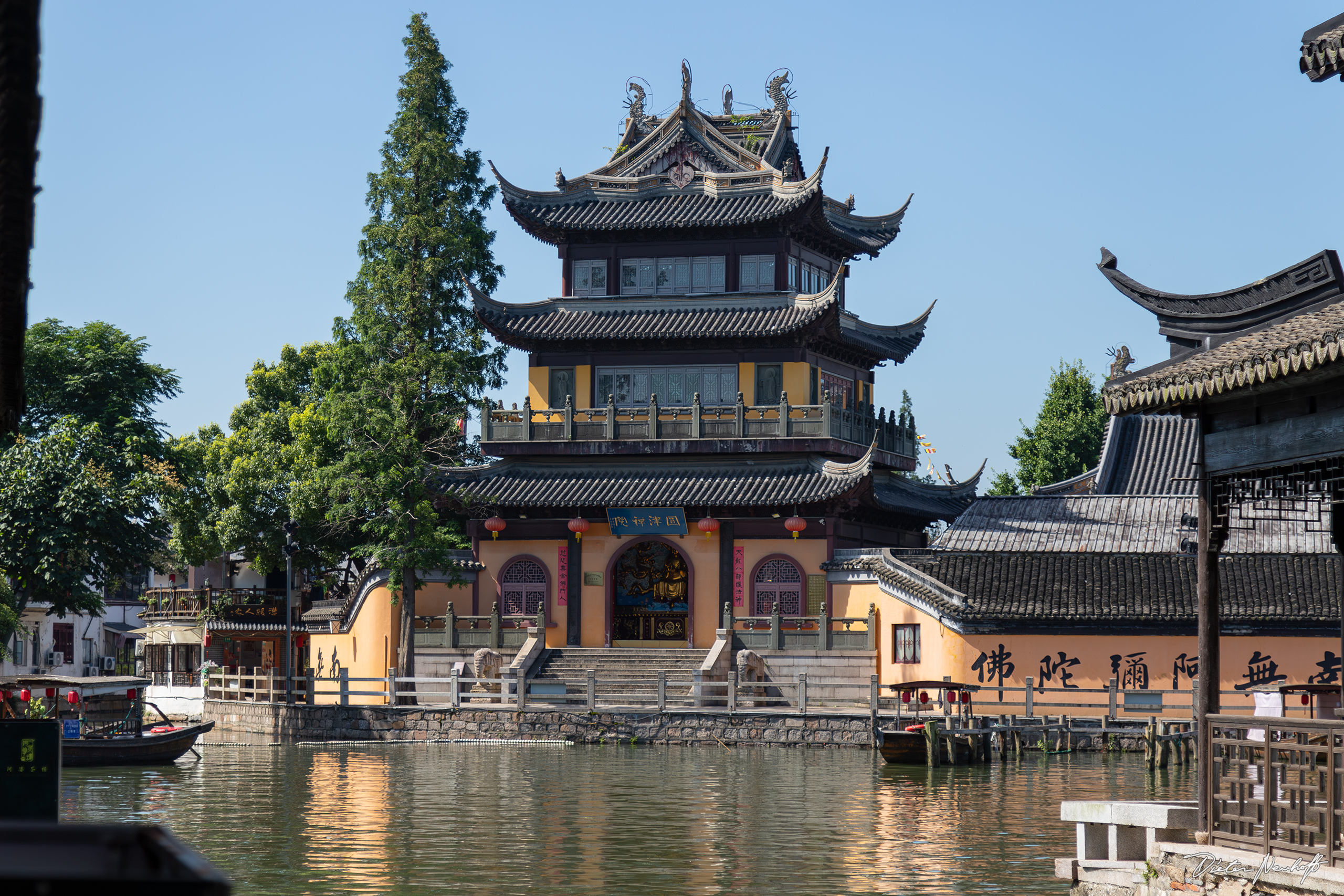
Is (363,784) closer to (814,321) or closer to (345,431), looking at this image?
(345,431)

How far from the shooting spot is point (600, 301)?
41.4m

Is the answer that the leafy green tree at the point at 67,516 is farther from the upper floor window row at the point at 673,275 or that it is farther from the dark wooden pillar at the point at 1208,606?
the dark wooden pillar at the point at 1208,606

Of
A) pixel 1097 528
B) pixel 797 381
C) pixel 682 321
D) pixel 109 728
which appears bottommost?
pixel 109 728

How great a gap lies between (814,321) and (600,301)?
19.5ft

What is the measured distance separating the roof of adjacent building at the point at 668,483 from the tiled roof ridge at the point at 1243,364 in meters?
23.7

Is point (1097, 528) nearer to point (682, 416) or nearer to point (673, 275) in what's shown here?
point (682, 416)

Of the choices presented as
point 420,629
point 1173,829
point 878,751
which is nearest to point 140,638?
point 420,629

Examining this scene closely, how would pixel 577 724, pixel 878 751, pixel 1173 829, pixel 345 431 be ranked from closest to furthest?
pixel 1173 829 < pixel 878 751 < pixel 577 724 < pixel 345 431

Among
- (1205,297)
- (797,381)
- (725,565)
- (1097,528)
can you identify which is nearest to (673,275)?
(797,381)

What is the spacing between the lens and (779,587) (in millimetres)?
38312

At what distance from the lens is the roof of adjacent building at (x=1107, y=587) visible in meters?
32.0

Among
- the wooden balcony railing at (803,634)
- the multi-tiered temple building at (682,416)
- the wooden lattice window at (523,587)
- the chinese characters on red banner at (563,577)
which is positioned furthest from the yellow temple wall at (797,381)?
the wooden lattice window at (523,587)

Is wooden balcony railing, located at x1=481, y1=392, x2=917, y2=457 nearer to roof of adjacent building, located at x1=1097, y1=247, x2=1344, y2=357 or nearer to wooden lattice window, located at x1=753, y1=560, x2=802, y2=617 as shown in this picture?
wooden lattice window, located at x1=753, y1=560, x2=802, y2=617

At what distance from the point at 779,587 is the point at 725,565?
139 centimetres
